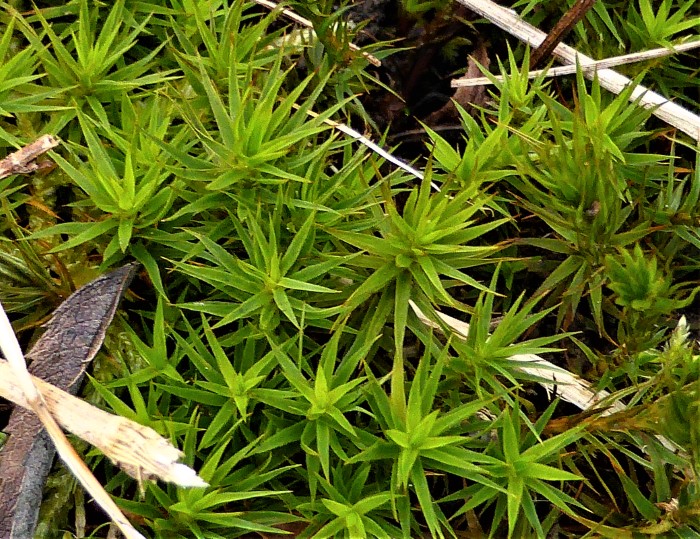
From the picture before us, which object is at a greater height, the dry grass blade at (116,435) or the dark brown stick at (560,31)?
the dark brown stick at (560,31)

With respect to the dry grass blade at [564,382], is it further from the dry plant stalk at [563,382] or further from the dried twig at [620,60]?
the dried twig at [620,60]

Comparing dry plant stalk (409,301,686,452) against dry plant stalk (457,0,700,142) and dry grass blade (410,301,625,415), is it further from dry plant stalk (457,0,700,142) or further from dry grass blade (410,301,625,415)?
dry plant stalk (457,0,700,142)

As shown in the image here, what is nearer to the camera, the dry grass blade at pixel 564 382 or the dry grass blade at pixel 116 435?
the dry grass blade at pixel 116 435

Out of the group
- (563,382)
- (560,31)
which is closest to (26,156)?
(563,382)

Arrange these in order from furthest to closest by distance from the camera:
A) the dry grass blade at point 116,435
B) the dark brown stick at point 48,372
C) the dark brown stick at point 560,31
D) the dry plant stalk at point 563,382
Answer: the dark brown stick at point 560,31 < the dry plant stalk at point 563,382 < the dark brown stick at point 48,372 < the dry grass blade at point 116,435

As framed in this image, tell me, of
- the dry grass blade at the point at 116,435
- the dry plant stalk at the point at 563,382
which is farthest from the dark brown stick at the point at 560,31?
the dry grass blade at the point at 116,435

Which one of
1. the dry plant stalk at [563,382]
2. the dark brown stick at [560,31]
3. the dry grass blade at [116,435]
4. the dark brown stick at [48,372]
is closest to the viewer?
the dry grass blade at [116,435]

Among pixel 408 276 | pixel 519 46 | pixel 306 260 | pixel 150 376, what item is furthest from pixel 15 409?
pixel 519 46
